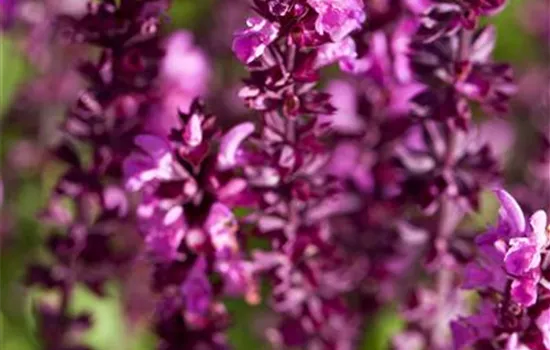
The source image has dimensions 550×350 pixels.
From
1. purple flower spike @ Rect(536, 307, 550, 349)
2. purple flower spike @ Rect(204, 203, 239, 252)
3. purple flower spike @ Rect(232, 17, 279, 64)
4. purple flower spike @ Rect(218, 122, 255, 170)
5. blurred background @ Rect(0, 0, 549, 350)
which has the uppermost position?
purple flower spike @ Rect(232, 17, 279, 64)

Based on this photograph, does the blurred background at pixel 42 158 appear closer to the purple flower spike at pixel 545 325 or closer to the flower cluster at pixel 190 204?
the flower cluster at pixel 190 204

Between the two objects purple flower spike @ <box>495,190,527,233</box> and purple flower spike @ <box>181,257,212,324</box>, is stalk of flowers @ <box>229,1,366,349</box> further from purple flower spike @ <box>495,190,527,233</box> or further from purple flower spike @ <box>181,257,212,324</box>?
purple flower spike @ <box>495,190,527,233</box>

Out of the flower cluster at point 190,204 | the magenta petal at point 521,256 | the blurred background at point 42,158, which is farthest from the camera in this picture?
the blurred background at point 42,158

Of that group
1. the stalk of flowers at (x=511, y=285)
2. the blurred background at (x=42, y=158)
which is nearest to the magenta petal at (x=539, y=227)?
the stalk of flowers at (x=511, y=285)

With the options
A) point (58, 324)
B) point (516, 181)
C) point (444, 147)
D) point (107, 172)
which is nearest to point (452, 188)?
point (444, 147)

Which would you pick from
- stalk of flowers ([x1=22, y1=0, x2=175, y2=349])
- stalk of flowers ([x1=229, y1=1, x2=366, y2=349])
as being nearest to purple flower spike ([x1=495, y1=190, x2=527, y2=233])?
stalk of flowers ([x1=229, y1=1, x2=366, y2=349])

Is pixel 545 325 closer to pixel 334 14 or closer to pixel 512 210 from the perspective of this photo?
pixel 512 210
